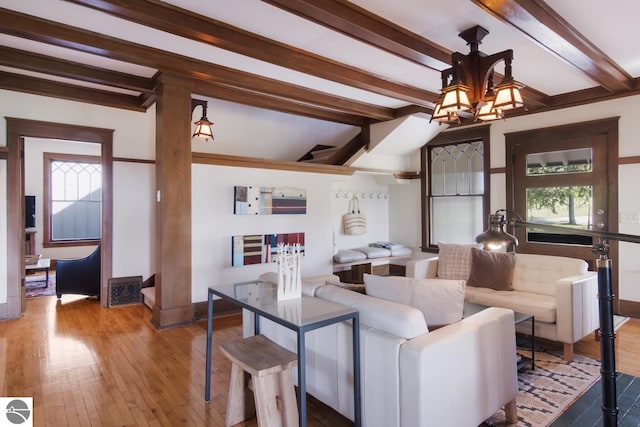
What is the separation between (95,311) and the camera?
15.0 feet

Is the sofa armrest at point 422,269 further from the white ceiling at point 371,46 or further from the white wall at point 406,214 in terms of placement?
the white ceiling at point 371,46

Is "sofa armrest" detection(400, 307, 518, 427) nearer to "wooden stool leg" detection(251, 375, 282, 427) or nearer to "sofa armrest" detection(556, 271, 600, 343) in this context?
"wooden stool leg" detection(251, 375, 282, 427)

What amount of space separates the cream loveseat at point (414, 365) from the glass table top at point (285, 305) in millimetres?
155

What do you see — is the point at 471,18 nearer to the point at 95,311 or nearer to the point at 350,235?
the point at 350,235

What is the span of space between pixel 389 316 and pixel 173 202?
2.79m

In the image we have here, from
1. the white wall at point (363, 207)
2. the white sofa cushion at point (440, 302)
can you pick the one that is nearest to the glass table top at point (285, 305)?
the white sofa cushion at point (440, 302)

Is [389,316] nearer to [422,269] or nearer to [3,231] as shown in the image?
[422,269]

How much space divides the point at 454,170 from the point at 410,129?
1059 mm

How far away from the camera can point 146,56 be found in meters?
3.37

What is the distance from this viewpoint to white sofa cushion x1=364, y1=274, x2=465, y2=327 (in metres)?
2.18

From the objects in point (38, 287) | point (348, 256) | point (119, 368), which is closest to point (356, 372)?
point (119, 368)

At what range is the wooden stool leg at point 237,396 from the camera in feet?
7.18

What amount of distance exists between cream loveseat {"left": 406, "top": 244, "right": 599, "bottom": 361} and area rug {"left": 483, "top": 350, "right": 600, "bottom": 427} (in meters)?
0.16

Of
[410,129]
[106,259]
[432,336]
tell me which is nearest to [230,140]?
[106,259]
